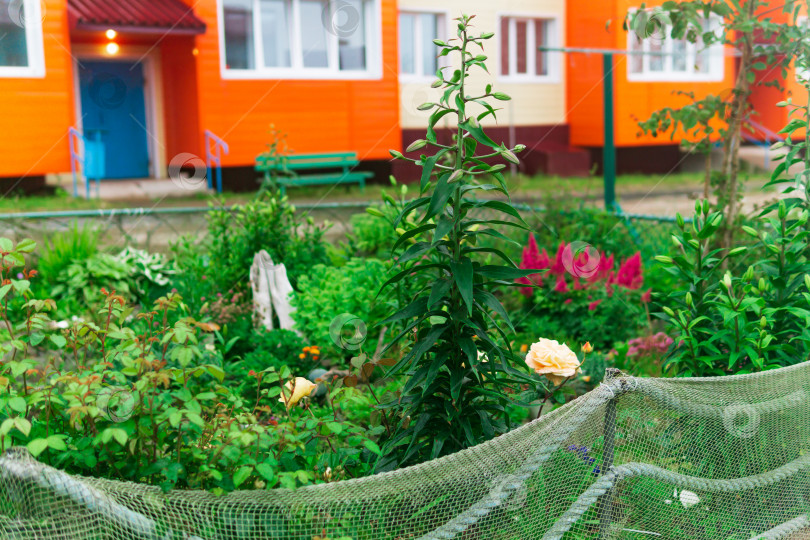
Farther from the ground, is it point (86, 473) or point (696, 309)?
point (696, 309)

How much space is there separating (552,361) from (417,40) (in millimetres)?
12454

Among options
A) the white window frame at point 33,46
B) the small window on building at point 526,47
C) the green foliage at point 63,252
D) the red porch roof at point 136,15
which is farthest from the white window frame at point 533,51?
the green foliage at point 63,252

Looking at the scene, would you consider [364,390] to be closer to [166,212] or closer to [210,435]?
[210,435]

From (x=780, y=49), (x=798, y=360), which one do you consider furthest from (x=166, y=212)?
(x=798, y=360)

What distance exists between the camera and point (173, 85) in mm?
12859

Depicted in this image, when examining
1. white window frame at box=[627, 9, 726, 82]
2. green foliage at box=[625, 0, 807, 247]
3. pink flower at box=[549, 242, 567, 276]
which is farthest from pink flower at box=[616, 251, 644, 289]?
white window frame at box=[627, 9, 726, 82]

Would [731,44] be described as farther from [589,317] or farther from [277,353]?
[277,353]

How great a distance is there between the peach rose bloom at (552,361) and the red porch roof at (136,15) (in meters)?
9.81

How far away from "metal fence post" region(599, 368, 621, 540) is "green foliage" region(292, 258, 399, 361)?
2.02 metres

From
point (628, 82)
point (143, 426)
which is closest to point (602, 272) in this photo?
point (143, 426)

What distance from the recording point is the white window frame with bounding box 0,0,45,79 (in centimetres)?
1032

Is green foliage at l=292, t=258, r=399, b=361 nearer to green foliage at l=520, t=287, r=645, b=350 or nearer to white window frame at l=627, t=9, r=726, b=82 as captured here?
green foliage at l=520, t=287, r=645, b=350

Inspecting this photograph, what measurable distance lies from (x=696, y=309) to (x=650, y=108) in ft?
45.7

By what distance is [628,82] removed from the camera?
1562 cm
